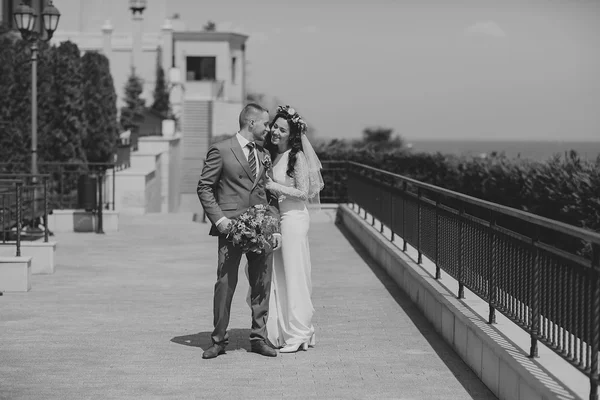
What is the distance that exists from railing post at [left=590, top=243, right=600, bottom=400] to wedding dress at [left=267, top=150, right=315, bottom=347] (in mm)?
3787

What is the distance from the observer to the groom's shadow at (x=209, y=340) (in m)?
9.35

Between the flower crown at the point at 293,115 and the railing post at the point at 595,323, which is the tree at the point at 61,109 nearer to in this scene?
the flower crown at the point at 293,115

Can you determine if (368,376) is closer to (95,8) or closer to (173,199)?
(173,199)


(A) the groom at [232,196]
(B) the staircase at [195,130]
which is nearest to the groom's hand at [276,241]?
(A) the groom at [232,196]

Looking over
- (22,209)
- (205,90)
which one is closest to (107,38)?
(205,90)

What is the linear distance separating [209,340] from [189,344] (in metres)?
0.25

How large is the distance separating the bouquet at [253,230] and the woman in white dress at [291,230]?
1.51ft

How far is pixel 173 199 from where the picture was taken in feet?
127

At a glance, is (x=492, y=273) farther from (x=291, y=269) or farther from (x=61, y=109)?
(x=61, y=109)

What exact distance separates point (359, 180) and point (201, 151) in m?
44.3

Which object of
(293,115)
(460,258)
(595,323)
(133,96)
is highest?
(133,96)

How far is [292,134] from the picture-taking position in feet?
30.5

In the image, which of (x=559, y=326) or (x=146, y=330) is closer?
(x=559, y=326)

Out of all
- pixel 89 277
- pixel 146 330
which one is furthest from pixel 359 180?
pixel 146 330
